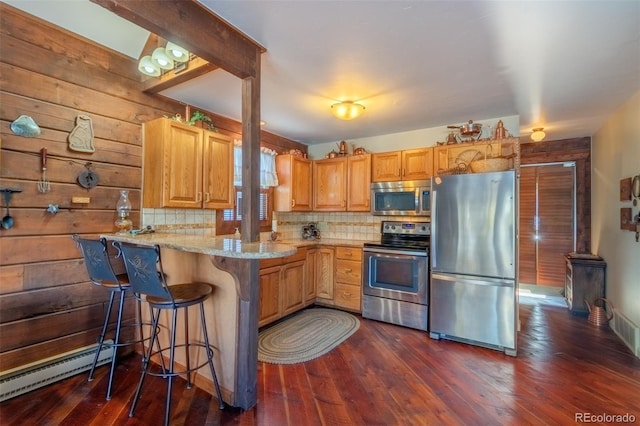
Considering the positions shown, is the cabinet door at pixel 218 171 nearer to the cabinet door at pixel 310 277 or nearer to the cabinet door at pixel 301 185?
the cabinet door at pixel 301 185

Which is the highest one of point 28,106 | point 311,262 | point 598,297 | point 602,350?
point 28,106

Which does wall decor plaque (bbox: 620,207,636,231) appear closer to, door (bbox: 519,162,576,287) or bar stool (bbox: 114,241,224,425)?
door (bbox: 519,162,576,287)

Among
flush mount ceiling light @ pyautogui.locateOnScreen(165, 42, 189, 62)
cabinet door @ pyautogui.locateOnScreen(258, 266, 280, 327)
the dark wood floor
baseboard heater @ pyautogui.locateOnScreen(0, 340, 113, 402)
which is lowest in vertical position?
the dark wood floor

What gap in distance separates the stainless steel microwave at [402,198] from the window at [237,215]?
4.79 ft

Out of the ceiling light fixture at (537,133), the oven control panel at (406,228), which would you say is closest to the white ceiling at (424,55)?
the ceiling light fixture at (537,133)

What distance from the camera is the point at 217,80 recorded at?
2596mm

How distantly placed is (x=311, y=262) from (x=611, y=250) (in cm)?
362

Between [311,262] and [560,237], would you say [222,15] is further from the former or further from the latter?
[560,237]

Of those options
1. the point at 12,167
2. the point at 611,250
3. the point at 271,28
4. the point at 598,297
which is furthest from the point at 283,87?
the point at 598,297

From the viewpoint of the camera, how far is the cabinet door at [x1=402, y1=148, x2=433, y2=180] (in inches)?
144

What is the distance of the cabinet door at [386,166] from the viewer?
3.89 meters

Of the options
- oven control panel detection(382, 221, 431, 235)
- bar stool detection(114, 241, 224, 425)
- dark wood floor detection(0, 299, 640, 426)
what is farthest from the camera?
oven control panel detection(382, 221, 431, 235)

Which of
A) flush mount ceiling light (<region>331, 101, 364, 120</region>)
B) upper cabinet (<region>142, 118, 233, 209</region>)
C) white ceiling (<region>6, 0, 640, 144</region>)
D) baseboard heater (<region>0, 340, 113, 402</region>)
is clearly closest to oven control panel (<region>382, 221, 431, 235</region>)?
white ceiling (<region>6, 0, 640, 144</region>)

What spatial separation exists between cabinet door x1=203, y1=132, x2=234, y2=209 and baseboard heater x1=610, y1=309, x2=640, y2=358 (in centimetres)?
406
